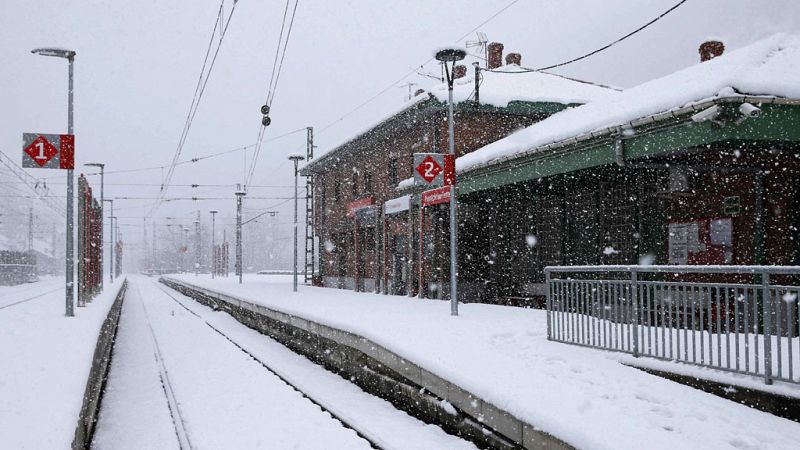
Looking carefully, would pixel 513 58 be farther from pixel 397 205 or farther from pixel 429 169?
pixel 429 169

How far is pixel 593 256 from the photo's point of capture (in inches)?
543

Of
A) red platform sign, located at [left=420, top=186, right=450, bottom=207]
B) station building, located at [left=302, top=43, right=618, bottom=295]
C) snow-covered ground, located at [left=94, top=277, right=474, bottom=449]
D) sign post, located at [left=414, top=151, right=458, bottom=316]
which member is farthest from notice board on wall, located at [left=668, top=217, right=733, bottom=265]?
station building, located at [left=302, top=43, right=618, bottom=295]

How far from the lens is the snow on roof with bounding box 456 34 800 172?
8484 mm

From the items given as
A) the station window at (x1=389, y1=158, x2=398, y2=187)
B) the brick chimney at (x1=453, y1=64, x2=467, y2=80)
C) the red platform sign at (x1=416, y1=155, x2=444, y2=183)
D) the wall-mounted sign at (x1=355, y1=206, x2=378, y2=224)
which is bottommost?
the wall-mounted sign at (x1=355, y1=206, x2=378, y2=224)

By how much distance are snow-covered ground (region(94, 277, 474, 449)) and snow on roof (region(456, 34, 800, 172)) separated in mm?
6077

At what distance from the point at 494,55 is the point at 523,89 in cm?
490

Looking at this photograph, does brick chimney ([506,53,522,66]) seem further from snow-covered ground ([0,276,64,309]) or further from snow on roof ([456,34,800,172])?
snow-covered ground ([0,276,64,309])

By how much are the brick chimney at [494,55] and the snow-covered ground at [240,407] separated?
17.3 m

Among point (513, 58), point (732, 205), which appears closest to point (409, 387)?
point (732, 205)

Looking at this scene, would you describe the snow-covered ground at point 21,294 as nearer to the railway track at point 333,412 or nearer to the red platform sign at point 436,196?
the railway track at point 333,412

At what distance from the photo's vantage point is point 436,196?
1802 centimetres

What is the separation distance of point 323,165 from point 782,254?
25315 mm

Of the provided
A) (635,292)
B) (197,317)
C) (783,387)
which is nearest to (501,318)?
(635,292)

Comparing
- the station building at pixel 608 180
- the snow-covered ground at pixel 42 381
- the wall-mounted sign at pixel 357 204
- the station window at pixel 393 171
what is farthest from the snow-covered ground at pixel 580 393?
the wall-mounted sign at pixel 357 204
